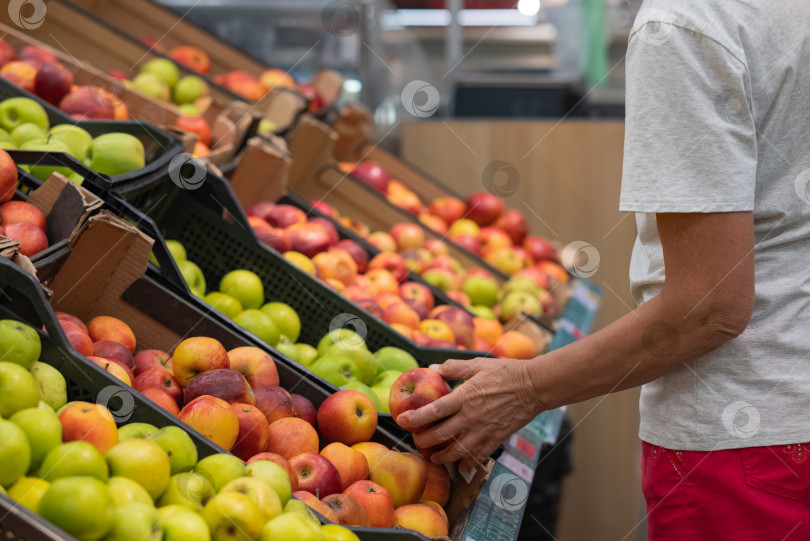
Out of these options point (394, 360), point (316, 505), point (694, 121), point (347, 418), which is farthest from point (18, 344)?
point (694, 121)

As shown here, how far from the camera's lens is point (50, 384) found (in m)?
1.16

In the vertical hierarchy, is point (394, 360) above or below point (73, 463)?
above

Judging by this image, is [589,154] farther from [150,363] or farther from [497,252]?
[150,363]

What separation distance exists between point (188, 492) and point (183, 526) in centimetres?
11

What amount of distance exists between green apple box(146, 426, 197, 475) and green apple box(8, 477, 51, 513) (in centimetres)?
19

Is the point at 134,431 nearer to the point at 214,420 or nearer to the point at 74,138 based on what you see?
the point at 214,420

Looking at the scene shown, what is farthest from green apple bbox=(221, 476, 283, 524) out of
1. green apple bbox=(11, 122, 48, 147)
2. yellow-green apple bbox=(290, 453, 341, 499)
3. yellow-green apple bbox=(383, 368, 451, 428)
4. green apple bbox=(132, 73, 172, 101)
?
green apple bbox=(132, 73, 172, 101)

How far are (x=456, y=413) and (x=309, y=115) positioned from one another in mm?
1792

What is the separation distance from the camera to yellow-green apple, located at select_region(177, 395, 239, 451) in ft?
4.25

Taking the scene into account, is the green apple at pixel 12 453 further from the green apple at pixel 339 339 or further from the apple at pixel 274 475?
the green apple at pixel 339 339

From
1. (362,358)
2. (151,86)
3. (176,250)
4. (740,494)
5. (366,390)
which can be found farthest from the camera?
(151,86)

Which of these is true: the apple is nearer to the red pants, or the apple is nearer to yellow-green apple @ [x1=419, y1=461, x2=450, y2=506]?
yellow-green apple @ [x1=419, y1=461, x2=450, y2=506]

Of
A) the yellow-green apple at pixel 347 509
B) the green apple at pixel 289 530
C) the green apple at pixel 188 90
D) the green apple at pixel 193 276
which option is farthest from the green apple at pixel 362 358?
the green apple at pixel 188 90

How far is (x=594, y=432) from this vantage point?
13.4 feet
